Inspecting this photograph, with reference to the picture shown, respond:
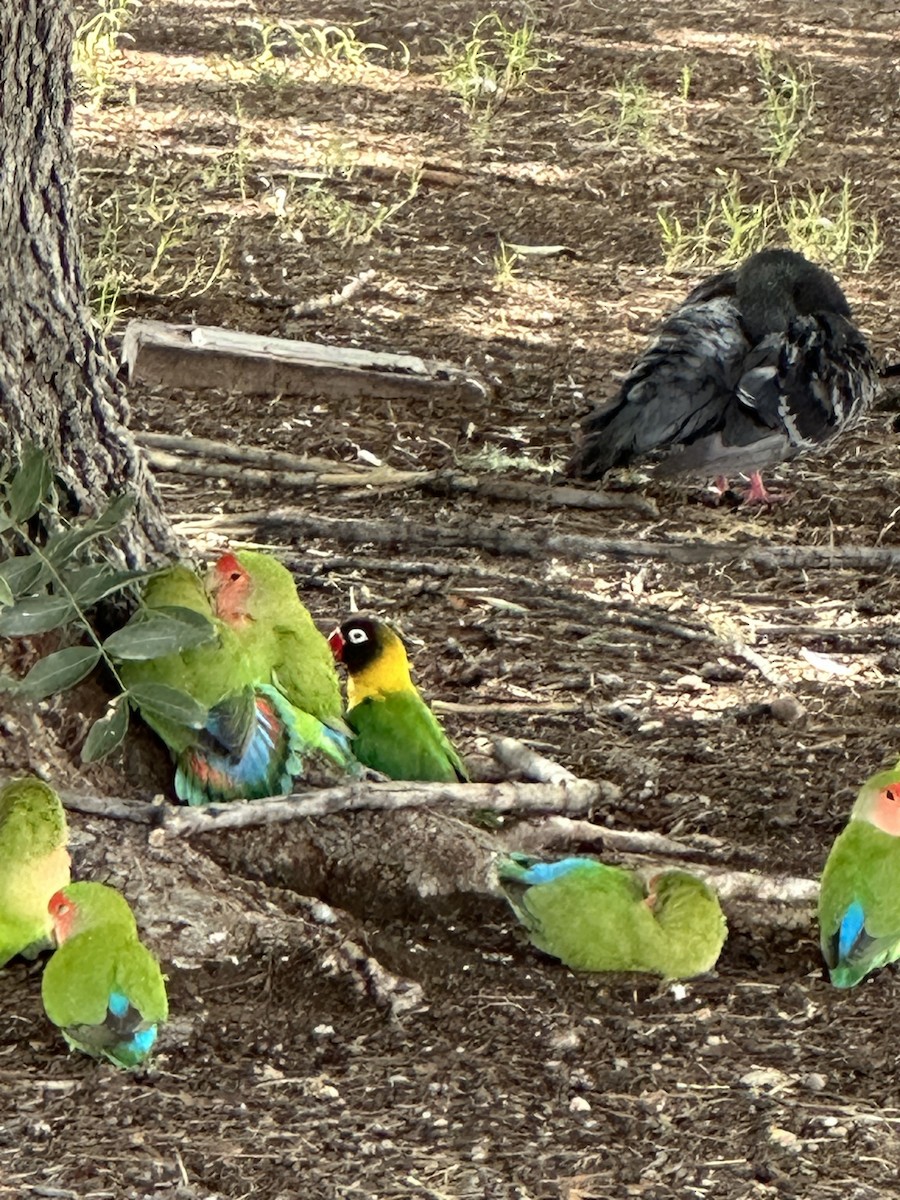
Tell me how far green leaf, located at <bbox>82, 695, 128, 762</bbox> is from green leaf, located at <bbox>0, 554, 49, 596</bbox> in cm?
26

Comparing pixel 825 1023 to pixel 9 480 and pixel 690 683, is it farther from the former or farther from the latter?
pixel 9 480

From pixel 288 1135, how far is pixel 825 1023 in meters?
0.94

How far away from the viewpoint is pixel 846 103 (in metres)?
9.26

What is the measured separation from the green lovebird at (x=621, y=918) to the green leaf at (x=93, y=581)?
0.85 metres

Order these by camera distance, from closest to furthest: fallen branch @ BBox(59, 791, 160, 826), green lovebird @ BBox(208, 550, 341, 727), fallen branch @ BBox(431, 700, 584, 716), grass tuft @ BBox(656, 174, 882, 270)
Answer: fallen branch @ BBox(59, 791, 160, 826), green lovebird @ BBox(208, 550, 341, 727), fallen branch @ BBox(431, 700, 584, 716), grass tuft @ BBox(656, 174, 882, 270)

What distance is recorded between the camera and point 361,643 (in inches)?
136

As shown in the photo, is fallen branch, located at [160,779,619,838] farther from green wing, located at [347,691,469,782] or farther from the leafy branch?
the leafy branch

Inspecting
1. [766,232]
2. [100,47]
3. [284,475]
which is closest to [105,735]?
[284,475]

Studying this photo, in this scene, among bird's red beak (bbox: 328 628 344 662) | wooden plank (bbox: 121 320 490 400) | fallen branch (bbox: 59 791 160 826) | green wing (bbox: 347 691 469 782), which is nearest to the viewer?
fallen branch (bbox: 59 791 160 826)

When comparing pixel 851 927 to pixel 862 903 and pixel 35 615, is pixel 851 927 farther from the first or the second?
pixel 35 615

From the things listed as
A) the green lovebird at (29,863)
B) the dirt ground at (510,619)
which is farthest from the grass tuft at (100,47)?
the green lovebird at (29,863)

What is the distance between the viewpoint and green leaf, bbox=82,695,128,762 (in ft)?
9.48

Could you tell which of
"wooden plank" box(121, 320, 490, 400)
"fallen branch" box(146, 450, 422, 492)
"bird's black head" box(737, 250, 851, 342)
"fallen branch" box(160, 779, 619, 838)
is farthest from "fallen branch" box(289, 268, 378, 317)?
"fallen branch" box(160, 779, 619, 838)

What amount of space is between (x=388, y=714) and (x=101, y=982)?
3.44 ft
